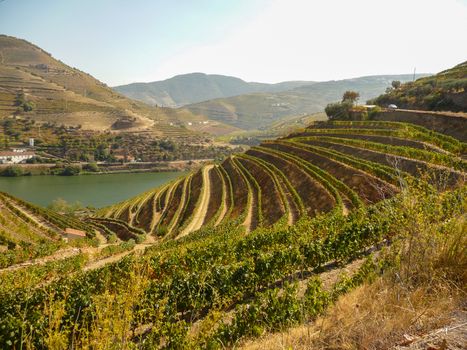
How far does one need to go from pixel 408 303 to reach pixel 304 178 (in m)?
34.7

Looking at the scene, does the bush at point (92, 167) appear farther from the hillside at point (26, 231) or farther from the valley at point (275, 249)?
the hillside at point (26, 231)

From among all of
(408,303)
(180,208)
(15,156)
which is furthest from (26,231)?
(15,156)

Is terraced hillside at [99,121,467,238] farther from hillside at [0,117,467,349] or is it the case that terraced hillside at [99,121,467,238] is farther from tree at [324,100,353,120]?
tree at [324,100,353,120]

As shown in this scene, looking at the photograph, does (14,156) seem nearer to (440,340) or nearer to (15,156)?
(15,156)

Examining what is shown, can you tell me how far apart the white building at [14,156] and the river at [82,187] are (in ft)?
39.5

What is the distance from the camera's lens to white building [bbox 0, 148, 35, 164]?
128125 millimetres

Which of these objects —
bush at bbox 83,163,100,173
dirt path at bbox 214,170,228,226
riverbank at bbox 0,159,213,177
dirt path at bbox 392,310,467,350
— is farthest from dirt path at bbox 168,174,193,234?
bush at bbox 83,163,100,173

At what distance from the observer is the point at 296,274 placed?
14.7 meters

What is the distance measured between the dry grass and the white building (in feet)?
502

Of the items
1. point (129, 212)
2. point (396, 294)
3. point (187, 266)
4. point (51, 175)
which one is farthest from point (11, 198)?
point (51, 175)

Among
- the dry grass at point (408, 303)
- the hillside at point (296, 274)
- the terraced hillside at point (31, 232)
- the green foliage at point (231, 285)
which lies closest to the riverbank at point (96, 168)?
the terraced hillside at point (31, 232)

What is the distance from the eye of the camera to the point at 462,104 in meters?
A: 47.0

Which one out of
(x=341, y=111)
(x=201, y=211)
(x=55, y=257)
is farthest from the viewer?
(x=341, y=111)

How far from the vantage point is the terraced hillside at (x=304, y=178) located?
102ft
